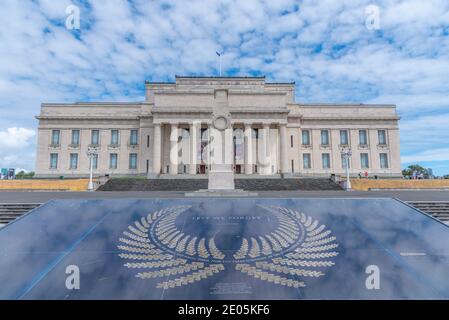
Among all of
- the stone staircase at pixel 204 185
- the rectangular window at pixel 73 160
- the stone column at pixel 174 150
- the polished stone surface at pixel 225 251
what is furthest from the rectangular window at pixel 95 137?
the polished stone surface at pixel 225 251

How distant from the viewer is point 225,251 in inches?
166

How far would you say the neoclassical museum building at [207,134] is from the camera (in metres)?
42.9

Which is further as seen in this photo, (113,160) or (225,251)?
(113,160)

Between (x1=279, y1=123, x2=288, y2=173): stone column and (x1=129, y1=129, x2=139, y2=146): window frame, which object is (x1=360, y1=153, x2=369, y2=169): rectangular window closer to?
(x1=279, y1=123, x2=288, y2=173): stone column

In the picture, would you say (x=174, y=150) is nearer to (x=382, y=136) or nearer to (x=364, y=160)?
(x=364, y=160)

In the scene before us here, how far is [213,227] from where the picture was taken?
5.02m

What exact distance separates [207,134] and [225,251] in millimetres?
40303

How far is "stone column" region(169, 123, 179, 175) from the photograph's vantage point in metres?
42.9

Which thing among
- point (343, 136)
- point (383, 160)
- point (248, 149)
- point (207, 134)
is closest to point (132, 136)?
point (207, 134)

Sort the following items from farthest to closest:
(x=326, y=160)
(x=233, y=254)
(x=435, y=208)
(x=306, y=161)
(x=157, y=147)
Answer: (x=306, y=161)
(x=326, y=160)
(x=157, y=147)
(x=435, y=208)
(x=233, y=254)

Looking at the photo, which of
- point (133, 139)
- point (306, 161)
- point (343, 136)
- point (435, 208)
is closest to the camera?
point (435, 208)

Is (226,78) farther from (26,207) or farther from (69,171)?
(26,207)

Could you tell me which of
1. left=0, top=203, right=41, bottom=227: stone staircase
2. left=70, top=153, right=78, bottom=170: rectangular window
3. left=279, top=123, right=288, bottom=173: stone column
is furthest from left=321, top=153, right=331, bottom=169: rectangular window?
left=0, top=203, right=41, bottom=227: stone staircase
